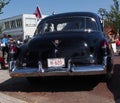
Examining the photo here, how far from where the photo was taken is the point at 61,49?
865 centimetres

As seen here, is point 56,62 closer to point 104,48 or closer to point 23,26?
point 104,48

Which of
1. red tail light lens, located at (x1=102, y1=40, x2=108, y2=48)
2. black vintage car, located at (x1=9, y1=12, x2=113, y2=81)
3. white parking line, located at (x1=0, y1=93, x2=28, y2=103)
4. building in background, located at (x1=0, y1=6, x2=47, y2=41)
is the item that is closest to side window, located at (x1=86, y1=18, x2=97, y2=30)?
black vintage car, located at (x1=9, y1=12, x2=113, y2=81)

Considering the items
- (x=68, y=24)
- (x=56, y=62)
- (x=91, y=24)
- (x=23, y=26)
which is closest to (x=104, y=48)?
(x=56, y=62)

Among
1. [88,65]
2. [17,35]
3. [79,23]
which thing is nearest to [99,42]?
[88,65]

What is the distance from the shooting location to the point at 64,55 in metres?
8.59

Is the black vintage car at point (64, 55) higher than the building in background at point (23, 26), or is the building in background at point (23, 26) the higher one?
the building in background at point (23, 26)

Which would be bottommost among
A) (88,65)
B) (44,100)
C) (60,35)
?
(44,100)

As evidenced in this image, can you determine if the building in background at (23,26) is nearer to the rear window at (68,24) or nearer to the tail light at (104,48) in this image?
the rear window at (68,24)

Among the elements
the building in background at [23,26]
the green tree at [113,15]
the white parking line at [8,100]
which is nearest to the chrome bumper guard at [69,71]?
the white parking line at [8,100]

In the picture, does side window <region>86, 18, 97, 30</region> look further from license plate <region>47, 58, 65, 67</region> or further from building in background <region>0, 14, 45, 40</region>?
building in background <region>0, 14, 45, 40</region>

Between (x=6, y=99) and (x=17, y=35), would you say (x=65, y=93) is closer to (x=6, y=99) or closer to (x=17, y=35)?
(x=6, y=99)

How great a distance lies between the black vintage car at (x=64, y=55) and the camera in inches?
334

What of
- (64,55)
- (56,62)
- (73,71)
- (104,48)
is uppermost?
(104,48)

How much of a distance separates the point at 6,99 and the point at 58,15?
3.09 m
